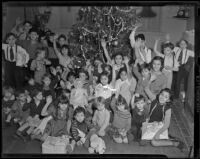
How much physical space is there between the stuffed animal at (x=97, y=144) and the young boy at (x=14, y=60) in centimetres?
57

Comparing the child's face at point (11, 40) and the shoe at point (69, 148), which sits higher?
the child's face at point (11, 40)

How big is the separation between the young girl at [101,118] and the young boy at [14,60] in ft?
1.65

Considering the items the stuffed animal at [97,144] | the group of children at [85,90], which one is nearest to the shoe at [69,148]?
the group of children at [85,90]

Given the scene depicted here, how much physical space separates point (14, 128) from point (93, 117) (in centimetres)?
51

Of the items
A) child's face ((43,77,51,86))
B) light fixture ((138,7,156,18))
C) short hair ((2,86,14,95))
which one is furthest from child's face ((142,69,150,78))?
short hair ((2,86,14,95))

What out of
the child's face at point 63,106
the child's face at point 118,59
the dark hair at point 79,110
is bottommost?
the dark hair at point 79,110

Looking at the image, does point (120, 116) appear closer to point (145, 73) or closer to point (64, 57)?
point (145, 73)

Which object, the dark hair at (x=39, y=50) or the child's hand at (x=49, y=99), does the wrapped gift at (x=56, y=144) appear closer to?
the child's hand at (x=49, y=99)

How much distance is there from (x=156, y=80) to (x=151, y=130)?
1.04ft

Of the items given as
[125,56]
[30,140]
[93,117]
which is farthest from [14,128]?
[125,56]

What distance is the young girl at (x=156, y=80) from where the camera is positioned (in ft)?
7.49

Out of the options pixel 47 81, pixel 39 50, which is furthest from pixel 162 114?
pixel 39 50

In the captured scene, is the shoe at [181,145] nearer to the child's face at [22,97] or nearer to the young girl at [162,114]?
the young girl at [162,114]

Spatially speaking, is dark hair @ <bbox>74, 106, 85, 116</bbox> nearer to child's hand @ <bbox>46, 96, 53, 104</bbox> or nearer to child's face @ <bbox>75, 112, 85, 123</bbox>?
child's face @ <bbox>75, 112, 85, 123</bbox>
